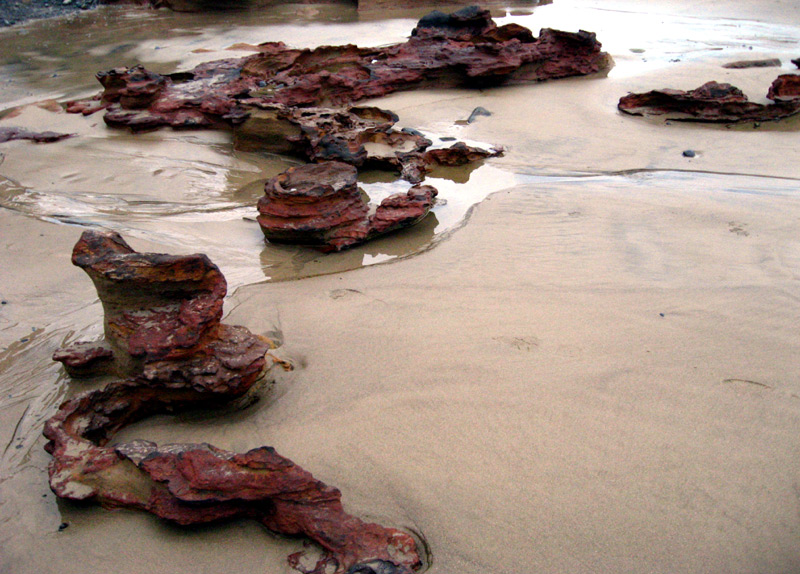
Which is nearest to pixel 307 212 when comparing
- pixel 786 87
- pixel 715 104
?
pixel 715 104

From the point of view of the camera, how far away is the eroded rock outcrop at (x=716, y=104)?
6.66 m

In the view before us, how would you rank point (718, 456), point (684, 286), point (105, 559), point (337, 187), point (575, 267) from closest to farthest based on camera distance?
1. point (105, 559)
2. point (718, 456)
3. point (684, 286)
4. point (575, 267)
5. point (337, 187)

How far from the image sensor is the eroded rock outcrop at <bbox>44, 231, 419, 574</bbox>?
6.46ft

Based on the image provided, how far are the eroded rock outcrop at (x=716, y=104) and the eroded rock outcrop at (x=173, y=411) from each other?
19.8 ft

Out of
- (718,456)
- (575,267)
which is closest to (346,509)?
(718,456)

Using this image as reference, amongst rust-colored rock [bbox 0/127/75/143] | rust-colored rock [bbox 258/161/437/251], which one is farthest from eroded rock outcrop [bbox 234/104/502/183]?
rust-colored rock [bbox 0/127/75/143]

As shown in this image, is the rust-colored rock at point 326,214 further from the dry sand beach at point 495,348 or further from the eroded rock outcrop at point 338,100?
the dry sand beach at point 495,348

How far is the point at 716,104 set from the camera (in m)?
6.74

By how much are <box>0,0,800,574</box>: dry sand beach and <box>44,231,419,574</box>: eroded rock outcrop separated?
9 cm

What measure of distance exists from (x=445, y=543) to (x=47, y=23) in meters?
16.9

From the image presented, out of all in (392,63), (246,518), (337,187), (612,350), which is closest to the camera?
(246,518)

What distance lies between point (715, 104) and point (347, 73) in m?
4.50

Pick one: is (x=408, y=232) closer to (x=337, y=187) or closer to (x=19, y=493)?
(x=337, y=187)

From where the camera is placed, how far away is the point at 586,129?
22.0 feet
